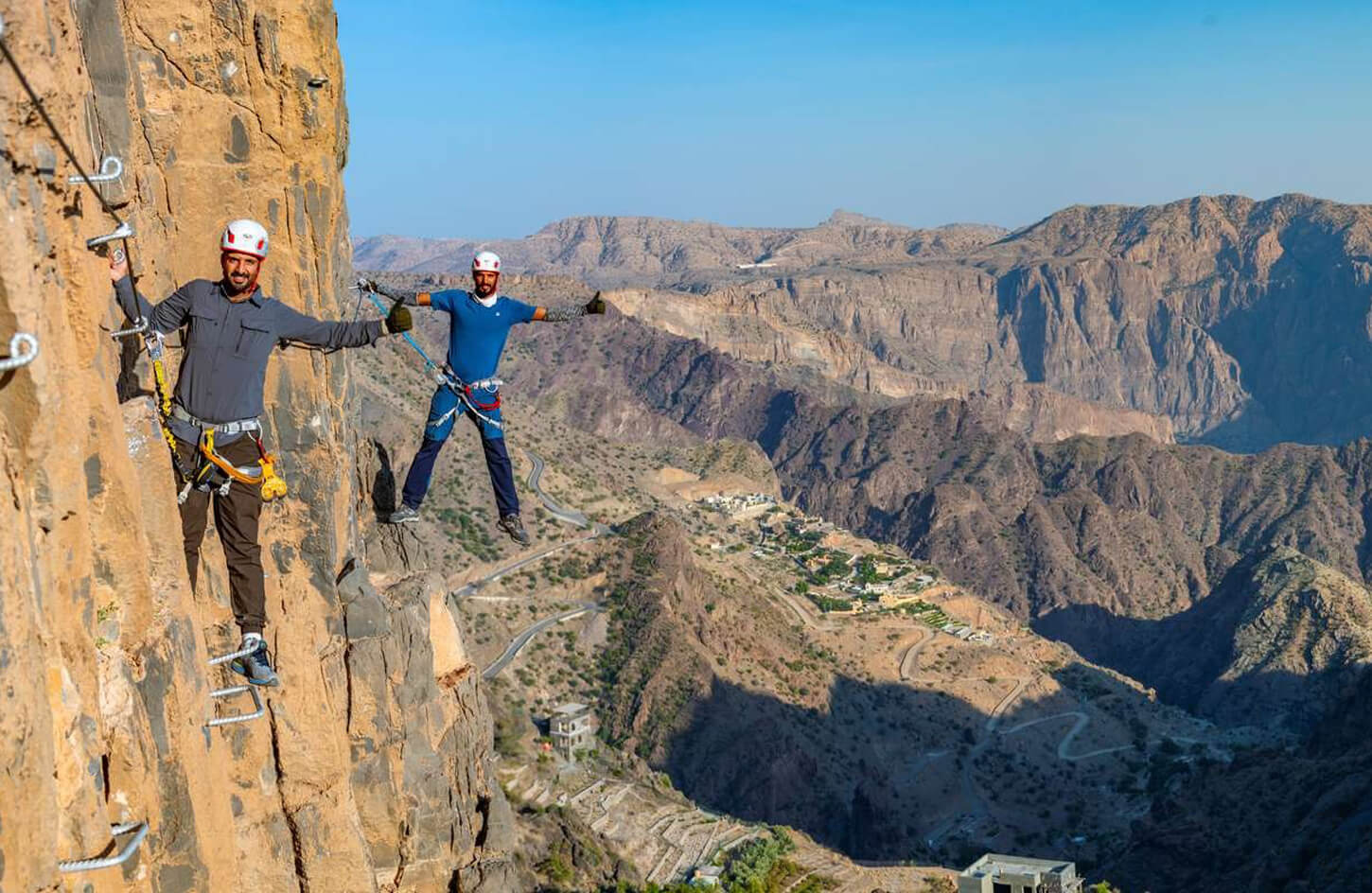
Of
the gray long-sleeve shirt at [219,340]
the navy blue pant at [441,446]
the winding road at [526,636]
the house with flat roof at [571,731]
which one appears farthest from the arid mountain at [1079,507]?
the gray long-sleeve shirt at [219,340]

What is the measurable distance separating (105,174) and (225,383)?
94.8 inches

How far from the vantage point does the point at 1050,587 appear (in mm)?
156375

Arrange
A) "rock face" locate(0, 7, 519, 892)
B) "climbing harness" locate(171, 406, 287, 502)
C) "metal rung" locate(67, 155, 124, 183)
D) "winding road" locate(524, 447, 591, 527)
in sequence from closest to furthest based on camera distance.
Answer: "rock face" locate(0, 7, 519, 892)
"metal rung" locate(67, 155, 124, 183)
"climbing harness" locate(171, 406, 287, 502)
"winding road" locate(524, 447, 591, 527)

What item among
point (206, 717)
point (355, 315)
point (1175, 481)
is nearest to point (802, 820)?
point (355, 315)

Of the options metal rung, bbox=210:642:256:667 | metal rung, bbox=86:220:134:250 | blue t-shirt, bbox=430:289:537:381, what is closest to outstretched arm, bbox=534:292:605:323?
blue t-shirt, bbox=430:289:537:381

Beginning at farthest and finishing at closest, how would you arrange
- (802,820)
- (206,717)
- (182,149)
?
(802,820), (182,149), (206,717)

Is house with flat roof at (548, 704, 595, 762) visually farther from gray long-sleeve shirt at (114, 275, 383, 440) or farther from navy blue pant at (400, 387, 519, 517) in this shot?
gray long-sleeve shirt at (114, 275, 383, 440)

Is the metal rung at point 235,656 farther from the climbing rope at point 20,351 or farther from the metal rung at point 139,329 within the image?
the climbing rope at point 20,351

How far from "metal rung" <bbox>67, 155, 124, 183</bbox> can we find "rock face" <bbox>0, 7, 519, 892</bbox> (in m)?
0.14

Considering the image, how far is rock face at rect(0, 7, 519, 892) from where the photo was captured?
8.59 m

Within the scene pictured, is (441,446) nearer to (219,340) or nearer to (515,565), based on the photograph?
(219,340)

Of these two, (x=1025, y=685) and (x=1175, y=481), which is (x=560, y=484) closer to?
(x=1025, y=685)

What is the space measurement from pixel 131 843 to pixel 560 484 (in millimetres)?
85866

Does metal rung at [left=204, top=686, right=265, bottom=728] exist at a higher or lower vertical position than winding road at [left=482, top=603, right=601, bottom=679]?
higher
